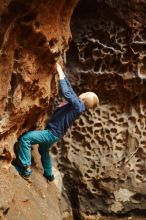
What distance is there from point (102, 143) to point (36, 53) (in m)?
2.36

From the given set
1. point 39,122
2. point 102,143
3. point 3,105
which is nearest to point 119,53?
point 102,143

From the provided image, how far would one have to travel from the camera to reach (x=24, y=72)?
3.74 meters

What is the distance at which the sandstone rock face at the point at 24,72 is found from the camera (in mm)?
3430

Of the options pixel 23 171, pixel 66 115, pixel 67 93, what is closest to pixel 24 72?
pixel 67 93

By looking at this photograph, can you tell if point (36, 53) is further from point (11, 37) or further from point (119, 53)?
point (119, 53)

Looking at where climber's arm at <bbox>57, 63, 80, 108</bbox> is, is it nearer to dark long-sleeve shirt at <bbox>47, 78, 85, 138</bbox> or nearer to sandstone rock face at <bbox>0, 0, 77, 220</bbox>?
dark long-sleeve shirt at <bbox>47, 78, 85, 138</bbox>

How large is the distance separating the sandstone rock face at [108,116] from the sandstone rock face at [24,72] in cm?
152

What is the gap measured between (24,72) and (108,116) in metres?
2.32

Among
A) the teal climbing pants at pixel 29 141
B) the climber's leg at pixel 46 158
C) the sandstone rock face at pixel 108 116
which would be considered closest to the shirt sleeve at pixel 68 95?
the teal climbing pants at pixel 29 141

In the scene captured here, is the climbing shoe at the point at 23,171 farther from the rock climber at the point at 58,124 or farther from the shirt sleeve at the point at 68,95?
the shirt sleeve at the point at 68,95

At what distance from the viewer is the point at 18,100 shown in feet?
12.3

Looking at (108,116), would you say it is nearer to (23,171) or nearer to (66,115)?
(66,115)

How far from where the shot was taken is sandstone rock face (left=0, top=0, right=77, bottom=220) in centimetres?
343

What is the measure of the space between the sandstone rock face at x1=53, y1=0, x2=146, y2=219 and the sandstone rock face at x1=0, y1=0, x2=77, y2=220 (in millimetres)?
1517
